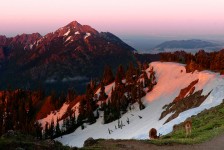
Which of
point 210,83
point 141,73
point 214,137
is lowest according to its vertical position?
point 141,73

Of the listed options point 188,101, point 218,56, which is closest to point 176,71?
point 218,56

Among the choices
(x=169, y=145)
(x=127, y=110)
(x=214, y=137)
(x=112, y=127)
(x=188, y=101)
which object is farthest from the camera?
(x=127, y=110)

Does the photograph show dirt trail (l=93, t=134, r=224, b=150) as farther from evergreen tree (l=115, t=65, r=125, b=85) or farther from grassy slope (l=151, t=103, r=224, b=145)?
evergreen tree (l=115, t=65, r=125, b=85)

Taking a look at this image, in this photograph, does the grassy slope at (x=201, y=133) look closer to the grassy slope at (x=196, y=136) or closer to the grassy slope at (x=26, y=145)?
the grassy slope at (x=196, y=136)

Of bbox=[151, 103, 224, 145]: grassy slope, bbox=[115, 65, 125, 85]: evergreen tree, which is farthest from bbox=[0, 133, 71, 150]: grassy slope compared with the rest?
bbox=[115, 65, 125, 85]: evergreen tree

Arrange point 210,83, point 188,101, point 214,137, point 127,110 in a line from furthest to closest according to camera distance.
→ point 127,110 → point 210,83 → point 188,101 → point 214,137

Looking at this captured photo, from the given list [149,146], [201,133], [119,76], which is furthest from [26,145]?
[119,76]

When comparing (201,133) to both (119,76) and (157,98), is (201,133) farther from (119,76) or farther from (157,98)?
(119,76)

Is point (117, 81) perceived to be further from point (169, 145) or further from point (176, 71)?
point (169, 145)

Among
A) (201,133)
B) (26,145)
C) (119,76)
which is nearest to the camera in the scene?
(26,145)

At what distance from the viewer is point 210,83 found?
106 meters

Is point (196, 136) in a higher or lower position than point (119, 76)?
higher

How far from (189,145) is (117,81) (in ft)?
494

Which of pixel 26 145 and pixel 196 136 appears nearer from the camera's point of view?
pixel 26 145
